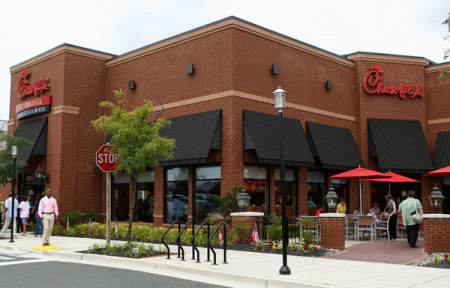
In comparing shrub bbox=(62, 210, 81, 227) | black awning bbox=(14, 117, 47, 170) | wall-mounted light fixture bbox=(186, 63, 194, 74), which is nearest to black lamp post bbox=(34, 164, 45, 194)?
black awning bbox=(14, 117, 47, 170)

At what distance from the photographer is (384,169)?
22109 millimetres

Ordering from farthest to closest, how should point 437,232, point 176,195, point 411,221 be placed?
point 176,195 < point 411,221 < point 437,232

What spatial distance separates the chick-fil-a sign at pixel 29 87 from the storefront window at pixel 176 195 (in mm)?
8131

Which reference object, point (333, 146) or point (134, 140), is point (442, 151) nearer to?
point (333, 146)

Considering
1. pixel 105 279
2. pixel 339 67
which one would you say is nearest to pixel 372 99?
pixel 339 67

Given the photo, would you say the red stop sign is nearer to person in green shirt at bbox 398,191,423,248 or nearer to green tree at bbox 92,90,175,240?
green tree at bbox 92,90,175,240

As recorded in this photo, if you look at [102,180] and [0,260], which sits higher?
[102,180]

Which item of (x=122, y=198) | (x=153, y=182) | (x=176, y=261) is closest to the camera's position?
(x=176, y=261)

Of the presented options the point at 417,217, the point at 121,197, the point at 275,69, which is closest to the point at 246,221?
the point at 417,217

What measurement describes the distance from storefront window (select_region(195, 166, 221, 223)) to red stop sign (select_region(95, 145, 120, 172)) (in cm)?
483

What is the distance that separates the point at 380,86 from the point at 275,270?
15.3m

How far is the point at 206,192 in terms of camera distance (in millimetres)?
18641

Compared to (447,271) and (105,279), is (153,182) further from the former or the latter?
(447,271)

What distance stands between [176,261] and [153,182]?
9.44 m
